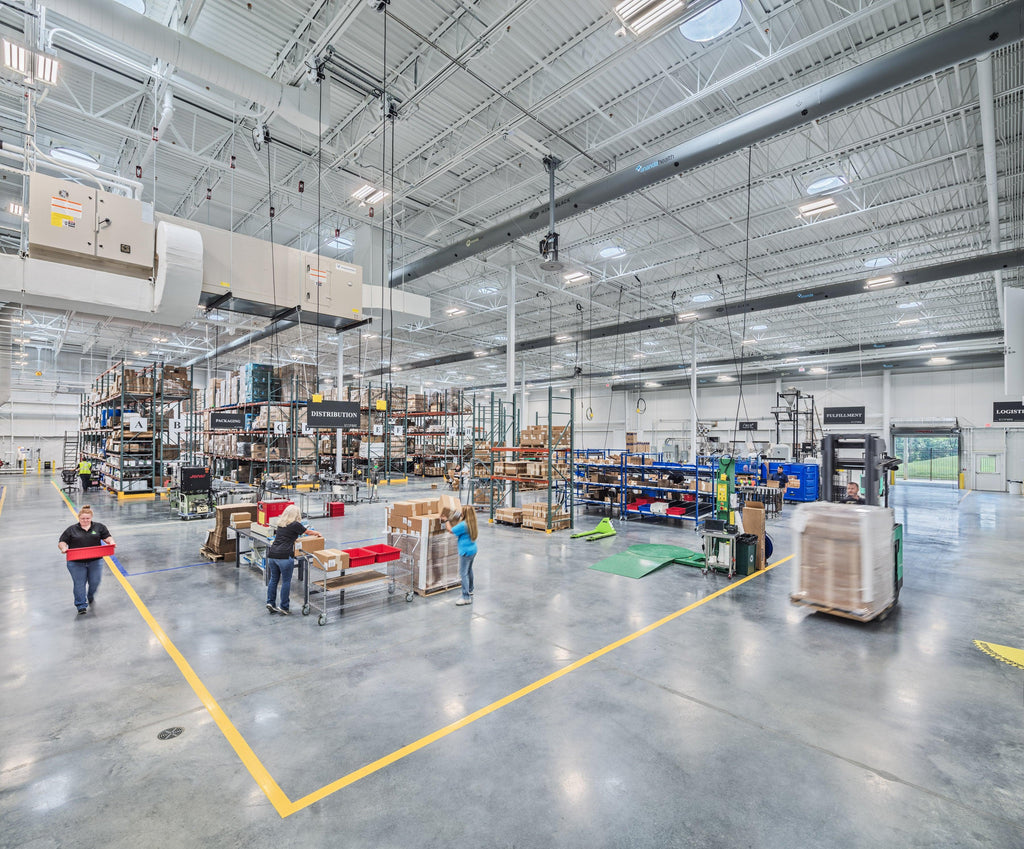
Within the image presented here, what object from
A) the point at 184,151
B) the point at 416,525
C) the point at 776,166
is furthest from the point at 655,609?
the point at 184,151

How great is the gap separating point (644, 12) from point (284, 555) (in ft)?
25.6

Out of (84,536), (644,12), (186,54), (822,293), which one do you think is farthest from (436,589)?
(822,293)

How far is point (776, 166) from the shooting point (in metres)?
11.1

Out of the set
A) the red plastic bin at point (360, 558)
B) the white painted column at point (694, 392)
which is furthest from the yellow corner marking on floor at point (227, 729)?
the white painted column at point (694, 392)

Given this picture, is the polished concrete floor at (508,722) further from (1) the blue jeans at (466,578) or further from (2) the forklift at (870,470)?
(2) the forklift at (870,470)

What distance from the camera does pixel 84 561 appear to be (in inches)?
245

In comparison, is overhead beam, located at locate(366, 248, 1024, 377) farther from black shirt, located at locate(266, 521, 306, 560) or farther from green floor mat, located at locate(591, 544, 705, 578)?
black shirt, located at locate(266, 521, 306, 560)

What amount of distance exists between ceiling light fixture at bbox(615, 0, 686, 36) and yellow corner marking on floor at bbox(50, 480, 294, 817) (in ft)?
26.5

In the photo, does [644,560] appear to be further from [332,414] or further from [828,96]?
[828,96]

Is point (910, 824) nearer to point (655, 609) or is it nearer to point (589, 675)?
point (589, 675)

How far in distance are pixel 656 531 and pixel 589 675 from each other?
833 cm

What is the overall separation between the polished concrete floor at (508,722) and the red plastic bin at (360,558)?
66cm

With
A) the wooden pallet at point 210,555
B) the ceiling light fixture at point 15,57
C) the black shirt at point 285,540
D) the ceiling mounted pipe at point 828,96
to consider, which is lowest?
the wooden pallet at point 210,555

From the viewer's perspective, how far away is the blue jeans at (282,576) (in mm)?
6168
